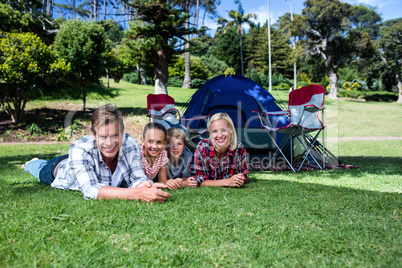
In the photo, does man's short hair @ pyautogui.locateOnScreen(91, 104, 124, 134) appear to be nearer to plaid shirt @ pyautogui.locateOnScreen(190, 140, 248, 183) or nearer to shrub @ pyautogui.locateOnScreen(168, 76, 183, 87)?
plaid shirt @ pyautogui.locateOnScreen(190, 140, 248, 183)

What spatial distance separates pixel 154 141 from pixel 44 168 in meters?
1.22

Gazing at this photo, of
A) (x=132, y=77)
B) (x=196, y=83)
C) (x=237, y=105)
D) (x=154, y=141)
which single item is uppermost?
(x=132, y=77)

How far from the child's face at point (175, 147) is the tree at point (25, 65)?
23.7 feet

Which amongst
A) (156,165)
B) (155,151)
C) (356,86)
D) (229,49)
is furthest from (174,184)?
(356,86)

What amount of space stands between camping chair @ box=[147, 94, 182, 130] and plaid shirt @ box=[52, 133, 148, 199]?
2415 mm

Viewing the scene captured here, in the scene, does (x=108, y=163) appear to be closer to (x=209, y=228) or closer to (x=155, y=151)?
(x=155, y=151)

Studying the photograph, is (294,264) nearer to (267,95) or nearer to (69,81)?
(267,95)

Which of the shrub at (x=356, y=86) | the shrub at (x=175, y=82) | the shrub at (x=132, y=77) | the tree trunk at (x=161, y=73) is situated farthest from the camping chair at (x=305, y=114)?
the shrub at (x=356, y=86)

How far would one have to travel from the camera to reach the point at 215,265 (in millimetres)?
1366

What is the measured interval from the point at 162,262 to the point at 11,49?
927 centimetres

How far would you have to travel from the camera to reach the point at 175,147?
10.9 ft

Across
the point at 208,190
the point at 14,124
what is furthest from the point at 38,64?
the point at 208,190

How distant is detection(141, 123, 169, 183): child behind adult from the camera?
2.96 meters

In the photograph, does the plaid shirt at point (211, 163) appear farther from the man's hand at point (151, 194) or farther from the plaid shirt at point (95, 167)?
the man's hand at point (151, 194)
